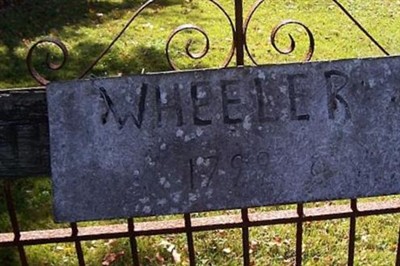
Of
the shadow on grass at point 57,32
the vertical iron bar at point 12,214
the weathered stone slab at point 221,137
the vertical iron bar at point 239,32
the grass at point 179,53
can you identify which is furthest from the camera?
the shadow on grass at point 57,32

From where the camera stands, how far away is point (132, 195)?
2.27 m

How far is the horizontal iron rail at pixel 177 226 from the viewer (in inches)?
101

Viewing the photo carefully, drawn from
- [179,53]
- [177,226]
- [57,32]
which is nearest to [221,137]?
[177,226]

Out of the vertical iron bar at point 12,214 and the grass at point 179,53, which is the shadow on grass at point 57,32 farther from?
the vertical iron bar at point 12,214

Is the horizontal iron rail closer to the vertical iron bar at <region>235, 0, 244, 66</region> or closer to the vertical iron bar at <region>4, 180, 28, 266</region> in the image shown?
the vertical iron bar at <region>4, 180, 28, 266</region>

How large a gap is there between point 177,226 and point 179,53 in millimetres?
3610

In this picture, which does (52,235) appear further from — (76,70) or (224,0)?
(224,0)

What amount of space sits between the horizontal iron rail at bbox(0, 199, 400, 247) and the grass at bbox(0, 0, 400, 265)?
0.73 m

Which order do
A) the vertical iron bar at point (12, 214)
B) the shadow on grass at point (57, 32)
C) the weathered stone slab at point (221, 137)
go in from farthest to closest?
the shadow on grass at point (57, 32)
the vertical iron bar at point (12, 214)
the weathered stone slab at point (221, 137)

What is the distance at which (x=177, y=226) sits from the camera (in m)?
2.60

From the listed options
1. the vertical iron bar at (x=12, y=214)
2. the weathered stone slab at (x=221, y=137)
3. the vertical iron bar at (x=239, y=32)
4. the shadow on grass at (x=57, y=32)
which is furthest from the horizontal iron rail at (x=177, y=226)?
the shadow on grass at (x=57, y=32)

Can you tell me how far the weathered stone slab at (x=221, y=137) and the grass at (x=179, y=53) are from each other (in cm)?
110

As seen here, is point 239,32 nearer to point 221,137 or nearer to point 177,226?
point 221,137

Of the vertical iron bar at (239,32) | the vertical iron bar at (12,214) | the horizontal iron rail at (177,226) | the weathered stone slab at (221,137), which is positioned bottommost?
the horizontal iron rail at (177,226)
